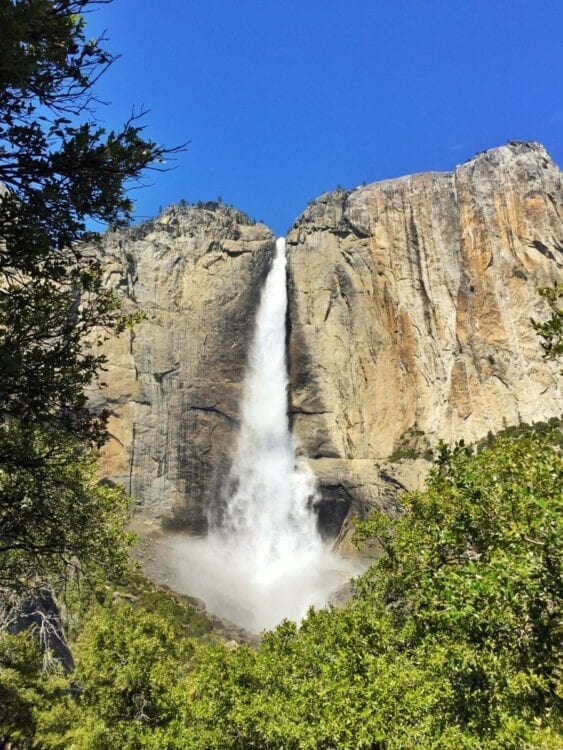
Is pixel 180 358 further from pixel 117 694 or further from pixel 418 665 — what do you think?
pixel 418 665

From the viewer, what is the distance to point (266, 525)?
60.4 m

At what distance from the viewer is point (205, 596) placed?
52.7 meters

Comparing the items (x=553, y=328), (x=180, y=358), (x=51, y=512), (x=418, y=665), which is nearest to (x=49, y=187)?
(x=51, y=512)

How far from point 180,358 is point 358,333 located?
68.6ft

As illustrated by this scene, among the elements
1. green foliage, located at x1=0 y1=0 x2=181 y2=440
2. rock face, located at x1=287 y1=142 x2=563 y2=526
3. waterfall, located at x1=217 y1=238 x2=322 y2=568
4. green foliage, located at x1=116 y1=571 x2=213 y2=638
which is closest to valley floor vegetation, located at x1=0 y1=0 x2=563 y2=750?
green foliage, located at x1=0 y1=0 x2=181 y2=440

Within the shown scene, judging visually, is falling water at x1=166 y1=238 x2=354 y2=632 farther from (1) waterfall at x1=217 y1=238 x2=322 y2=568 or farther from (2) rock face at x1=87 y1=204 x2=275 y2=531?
(2) rock face at x1=87 y1=204 x2=275 y2=531

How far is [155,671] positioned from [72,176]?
671 inches

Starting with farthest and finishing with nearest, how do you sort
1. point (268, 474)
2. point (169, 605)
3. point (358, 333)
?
point (268, 474) → point (358, 333) → point (169, 605)

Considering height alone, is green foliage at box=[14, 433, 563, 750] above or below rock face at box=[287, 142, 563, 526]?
below

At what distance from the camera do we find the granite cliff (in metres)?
57.1

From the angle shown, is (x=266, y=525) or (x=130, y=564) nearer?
(x=130, y=564)

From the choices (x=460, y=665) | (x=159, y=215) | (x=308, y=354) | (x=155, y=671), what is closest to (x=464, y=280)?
(x=308, y=354)

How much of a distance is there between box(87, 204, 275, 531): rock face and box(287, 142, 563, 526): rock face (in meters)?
6.99

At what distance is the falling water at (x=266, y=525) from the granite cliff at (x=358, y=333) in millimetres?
1727
